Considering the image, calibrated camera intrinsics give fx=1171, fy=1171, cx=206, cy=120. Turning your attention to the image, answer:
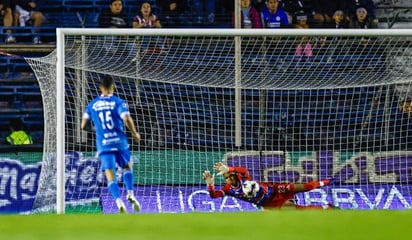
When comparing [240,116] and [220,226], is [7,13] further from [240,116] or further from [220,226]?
[220,226]

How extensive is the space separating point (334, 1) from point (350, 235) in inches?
494

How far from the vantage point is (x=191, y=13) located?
16.7 m

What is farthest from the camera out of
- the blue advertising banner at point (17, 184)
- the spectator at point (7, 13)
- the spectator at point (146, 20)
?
the spectator at point (7, 13)

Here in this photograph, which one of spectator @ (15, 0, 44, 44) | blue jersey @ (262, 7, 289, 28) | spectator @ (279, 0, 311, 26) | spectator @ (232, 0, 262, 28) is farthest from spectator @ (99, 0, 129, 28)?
spectator @ (279, 0, 311, 26)

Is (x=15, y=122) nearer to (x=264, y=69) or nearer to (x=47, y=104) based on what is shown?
(x=47, y=104)

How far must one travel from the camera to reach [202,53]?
46.2 feet

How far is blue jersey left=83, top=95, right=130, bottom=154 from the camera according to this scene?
38.9 ft

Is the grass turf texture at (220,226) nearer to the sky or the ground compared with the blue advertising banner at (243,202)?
nearer to the sky

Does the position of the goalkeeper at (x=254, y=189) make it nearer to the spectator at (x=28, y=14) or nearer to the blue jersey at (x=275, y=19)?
the blue jersey at (x=275, y=19)

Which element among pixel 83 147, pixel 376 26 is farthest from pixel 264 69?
pixel 376 26

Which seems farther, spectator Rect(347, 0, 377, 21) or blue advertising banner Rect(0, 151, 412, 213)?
spectator Rect(347, 0, 377, 21)

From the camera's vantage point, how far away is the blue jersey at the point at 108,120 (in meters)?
11.9

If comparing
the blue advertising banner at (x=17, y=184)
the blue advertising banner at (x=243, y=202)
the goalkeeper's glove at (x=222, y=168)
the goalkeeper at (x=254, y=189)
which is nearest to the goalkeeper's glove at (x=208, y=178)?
the goalkeeper at (x=254, y=189)

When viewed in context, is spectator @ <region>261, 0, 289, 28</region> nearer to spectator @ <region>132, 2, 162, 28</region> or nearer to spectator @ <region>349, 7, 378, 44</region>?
spectator @ <region>349, 7, 378, 44</region>
